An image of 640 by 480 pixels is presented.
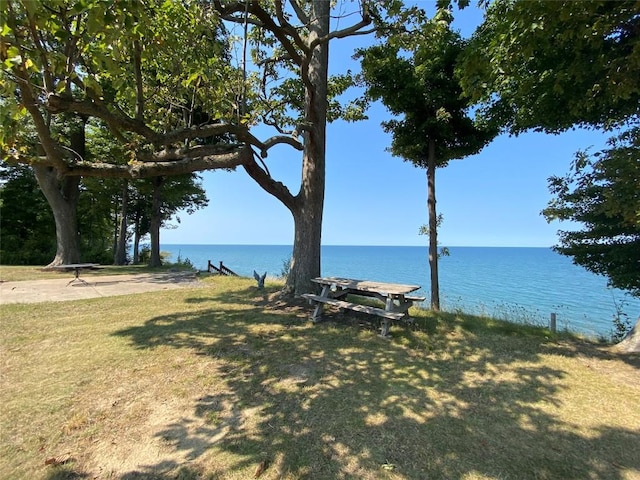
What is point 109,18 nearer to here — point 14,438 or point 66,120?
point 14,438

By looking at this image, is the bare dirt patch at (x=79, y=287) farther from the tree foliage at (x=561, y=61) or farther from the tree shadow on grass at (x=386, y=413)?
the tree foliage at (x=561, y=61)

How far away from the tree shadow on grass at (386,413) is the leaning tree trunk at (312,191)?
86.5 inches

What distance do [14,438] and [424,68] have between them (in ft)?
27.5

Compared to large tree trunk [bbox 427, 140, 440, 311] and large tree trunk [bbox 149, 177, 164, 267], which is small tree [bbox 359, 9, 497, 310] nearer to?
large tree trunk [bbox 427, 140, 440, 311]

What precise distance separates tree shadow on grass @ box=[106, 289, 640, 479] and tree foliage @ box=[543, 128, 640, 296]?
116 inches

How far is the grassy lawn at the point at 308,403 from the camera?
7.99 feet

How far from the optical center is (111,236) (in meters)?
29.5

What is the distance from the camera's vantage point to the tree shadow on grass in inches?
95.0

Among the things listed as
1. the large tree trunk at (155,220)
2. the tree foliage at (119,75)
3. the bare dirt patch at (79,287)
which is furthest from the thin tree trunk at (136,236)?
the tree foliage at (119,75)

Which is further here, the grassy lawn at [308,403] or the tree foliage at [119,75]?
the tree foliage at [119,75]

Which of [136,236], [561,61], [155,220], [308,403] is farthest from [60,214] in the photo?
[561,61]

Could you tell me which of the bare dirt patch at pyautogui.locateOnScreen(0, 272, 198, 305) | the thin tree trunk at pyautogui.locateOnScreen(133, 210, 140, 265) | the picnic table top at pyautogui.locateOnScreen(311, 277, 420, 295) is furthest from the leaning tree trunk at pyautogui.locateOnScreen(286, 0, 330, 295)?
the thin tree trunk at pyautogui.locateOnScreen(133, 210, 140, 265)

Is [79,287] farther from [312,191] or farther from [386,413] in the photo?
[386,413]

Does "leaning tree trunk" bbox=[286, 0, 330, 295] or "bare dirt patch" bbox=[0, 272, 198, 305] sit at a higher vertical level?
"leaning tree trunk" bbox=[286, 0, 330, 295]
